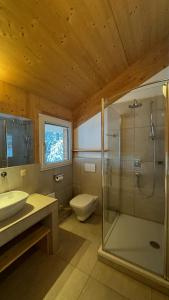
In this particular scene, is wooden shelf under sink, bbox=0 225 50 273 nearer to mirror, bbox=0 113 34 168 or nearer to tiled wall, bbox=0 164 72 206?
tiled wall, bbox=0 164 72 206

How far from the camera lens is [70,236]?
201 cm

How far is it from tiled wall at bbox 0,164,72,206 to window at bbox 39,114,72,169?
0.14 meters

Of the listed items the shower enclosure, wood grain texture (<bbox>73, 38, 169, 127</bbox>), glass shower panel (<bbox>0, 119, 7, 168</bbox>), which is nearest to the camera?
glass shower panel (<bbox>0, 119, 7, 168</bbox>)

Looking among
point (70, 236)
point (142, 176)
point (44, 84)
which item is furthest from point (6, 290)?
point (44, 84)

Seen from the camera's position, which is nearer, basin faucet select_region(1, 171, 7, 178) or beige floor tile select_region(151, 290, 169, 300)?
beige floor tile select_region(151, 290, 169, 300)

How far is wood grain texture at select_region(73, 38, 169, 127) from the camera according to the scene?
6.90 ft

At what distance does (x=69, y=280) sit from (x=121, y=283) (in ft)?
1.67

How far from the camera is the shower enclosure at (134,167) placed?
6.43 feet

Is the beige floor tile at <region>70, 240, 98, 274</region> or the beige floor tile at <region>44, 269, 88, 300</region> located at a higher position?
the beige floor tile at <region>70, 240, 98, 274</region>

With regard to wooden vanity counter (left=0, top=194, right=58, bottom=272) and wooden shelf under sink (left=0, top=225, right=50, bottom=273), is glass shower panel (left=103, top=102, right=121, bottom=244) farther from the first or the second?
wooden shelf under sink (left=0, top=225, right=50, bottom=273)

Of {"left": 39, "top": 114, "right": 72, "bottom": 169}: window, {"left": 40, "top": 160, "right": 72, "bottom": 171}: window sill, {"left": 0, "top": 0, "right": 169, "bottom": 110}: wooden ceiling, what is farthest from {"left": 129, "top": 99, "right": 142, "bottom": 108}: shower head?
{"left": 40, "top": 160, "right": 72, "bottom": 171}: window sill

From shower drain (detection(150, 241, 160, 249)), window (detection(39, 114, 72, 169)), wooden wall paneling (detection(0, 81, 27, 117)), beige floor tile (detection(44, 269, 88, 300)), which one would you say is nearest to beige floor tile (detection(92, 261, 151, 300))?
beige floor tile (detection(44, 269, 88, 300))

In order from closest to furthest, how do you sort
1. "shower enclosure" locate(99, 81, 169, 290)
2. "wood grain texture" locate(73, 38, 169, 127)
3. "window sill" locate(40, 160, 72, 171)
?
"shower enclosure" locate(99, 81, 169, 290) < "wood grain texture" locate(73, 38, 169, 127) < "window sill" locate(40, 160, 72, 171)

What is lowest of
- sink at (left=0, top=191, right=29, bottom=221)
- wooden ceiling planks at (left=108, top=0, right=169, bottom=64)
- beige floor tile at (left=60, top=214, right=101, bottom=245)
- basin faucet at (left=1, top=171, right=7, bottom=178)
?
beige floor tile at (left=60, top=214, right=101, bottom=245)
